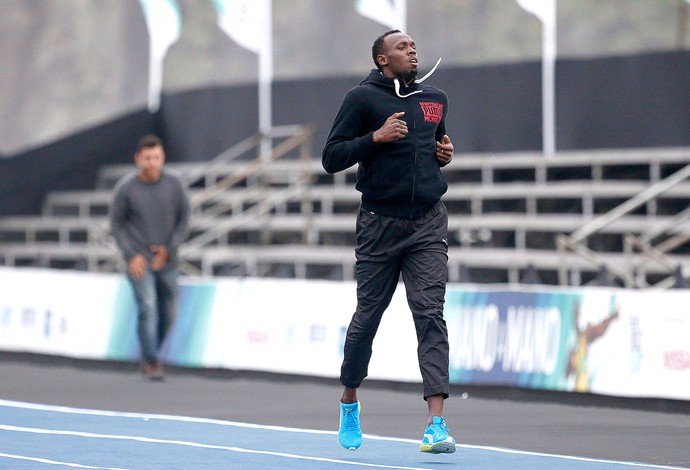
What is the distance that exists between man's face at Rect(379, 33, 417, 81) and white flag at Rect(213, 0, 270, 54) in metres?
14.8

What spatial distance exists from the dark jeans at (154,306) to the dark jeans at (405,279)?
6070 millimetres

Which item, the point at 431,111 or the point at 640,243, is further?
the point at 640,243

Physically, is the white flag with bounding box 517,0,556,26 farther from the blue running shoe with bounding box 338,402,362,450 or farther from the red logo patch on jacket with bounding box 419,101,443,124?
the blue running shoe with bounding box 338,402,362,450

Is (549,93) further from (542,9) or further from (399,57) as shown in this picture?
(399,57)

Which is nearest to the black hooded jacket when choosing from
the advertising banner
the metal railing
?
the advertising banner

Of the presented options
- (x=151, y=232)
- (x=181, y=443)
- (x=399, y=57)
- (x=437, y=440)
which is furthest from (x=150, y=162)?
(x=437, y=440)

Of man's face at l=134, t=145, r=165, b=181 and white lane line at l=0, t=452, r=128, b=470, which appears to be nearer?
white lane line at l=0, t=452, r=128, b=470

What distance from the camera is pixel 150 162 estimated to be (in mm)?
16281

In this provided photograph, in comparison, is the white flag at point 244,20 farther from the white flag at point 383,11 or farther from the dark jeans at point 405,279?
the dark jeans at point 405,279

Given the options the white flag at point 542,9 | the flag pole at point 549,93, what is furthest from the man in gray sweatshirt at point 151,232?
the white flag at point 542,9

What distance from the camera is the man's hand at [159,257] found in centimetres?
1622

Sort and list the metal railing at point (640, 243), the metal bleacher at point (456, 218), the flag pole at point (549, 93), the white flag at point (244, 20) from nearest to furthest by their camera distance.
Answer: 1. the metal railing at point (640, 243)
2. the metal bleacher at point (456, 218)
3. the flag pole at point (549, 93)
4. the white flag at point (244, 20)

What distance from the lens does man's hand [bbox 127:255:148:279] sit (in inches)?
634

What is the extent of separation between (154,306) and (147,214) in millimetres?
788
